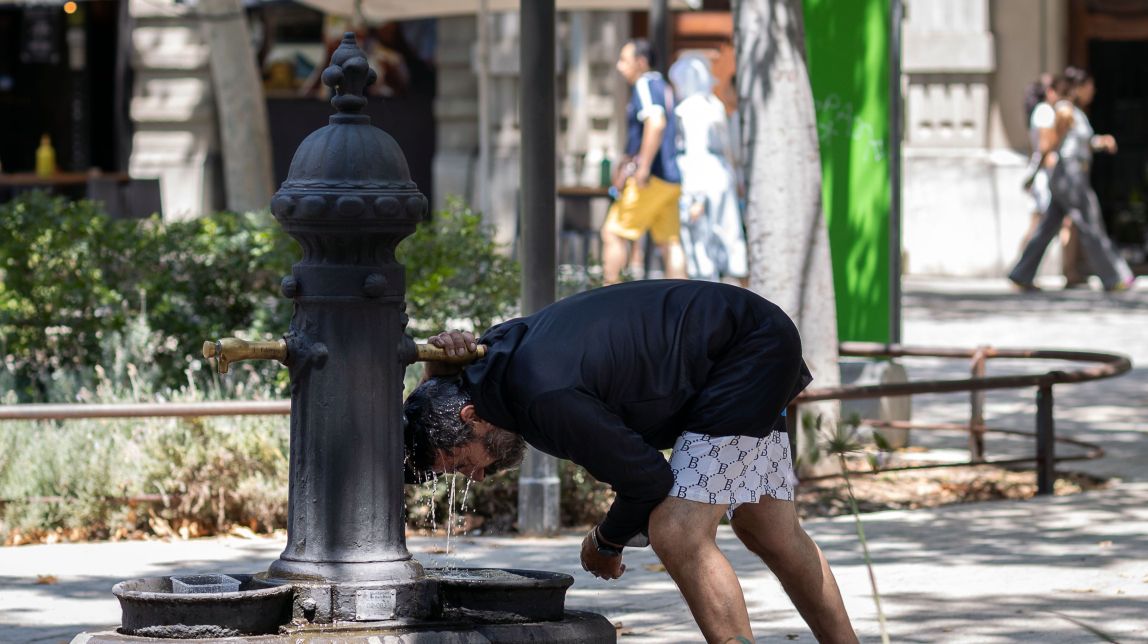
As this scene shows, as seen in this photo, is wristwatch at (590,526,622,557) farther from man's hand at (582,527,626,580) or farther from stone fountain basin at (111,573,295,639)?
stone fountain basin at (111,573,295,639)

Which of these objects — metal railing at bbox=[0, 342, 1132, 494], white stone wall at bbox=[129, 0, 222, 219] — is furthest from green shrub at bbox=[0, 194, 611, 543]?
white stone wall at bbox=[129, 0, 222, 219]

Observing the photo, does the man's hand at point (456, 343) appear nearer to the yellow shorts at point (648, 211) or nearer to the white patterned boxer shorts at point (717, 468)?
the white patterned boxer shorts at point (717, 468)

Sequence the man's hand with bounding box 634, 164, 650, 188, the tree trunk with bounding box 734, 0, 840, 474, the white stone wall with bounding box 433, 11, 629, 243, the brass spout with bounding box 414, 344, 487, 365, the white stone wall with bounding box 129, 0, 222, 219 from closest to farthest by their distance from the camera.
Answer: the brass spout with bounding box 414, 344, 487, 365, the tree trunk with bounding box 734, 0, 840, 474, the man's hand with bounding box 634, 164, 650, 188, the white stone wall with bounding box 433, 11, 629, 243, the white stone wall with bounding box 129, 0, 222, 219

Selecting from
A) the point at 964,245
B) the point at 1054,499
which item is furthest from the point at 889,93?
the point at 964,245

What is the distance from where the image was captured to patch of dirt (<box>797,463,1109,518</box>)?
7.99 m

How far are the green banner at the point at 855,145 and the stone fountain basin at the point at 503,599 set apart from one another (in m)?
5.13

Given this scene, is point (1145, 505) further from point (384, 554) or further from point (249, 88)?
point (249, 88)

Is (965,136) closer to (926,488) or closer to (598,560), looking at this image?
(926,488)

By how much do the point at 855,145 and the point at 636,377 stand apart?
5528 millimetres

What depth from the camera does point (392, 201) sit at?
4375 mm

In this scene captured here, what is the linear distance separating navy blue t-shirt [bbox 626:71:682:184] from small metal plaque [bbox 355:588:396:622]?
8.91 m

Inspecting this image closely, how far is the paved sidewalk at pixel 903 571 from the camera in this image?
5.62 m

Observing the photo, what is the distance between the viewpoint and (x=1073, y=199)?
17609mm

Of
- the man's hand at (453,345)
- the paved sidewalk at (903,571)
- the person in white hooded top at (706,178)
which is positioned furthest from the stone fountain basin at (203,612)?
the person in white hooded top at (706,178)
